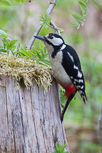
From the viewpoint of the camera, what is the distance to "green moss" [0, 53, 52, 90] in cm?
182

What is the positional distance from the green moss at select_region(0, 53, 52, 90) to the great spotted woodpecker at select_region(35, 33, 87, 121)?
27 cm

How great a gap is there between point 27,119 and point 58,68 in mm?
661

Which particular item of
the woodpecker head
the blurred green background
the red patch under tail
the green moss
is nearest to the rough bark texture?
the green moss

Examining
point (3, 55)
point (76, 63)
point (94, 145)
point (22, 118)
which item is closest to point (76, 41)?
point (94, 145)

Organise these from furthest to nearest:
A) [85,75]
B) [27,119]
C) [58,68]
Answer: [85,75] → [58,68] → [27,119]

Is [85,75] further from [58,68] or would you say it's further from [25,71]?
[25,71]

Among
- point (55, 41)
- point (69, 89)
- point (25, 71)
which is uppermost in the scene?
point (55, 41)

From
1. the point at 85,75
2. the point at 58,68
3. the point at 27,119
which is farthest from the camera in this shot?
the point at 85,75

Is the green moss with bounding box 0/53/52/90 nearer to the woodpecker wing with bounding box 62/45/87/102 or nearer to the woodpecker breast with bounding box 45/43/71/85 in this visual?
the woodpecker breast with bounding box 45/43/71/85

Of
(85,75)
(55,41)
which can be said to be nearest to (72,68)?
(55,41)

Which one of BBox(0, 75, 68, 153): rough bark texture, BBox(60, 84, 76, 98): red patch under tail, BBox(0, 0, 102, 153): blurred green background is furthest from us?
BBox(0, 0, 102, 153): blurred green background

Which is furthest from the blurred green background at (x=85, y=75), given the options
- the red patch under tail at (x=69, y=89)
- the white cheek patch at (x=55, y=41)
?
the red patch under tail at (x=69, y=89)

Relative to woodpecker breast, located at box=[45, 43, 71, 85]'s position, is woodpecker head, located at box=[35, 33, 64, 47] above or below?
above

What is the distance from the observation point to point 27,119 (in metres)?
1.86
